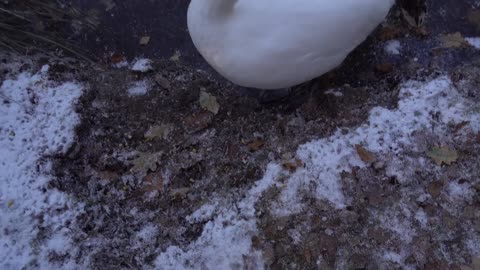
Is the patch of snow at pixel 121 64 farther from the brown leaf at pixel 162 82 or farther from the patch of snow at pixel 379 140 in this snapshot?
the patch of snow at pixel 379 140

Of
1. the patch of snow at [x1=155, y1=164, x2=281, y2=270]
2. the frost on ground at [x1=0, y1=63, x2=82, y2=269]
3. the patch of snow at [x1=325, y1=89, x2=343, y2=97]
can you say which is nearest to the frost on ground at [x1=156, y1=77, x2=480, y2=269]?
the patch of snow at [x1=155, y1=164, x2=281, y2=270]

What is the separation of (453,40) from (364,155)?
1054mm

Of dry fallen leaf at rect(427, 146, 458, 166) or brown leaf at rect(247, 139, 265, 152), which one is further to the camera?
brown leaf at rect(247, 139, 265, 152)

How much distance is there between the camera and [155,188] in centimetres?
277

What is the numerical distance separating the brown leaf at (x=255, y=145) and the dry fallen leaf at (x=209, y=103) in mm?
311

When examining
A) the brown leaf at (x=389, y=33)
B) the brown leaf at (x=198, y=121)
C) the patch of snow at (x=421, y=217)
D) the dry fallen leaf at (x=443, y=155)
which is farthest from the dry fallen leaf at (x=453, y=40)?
the brown leaf at (x=198, y=121)

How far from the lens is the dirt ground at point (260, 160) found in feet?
8.32

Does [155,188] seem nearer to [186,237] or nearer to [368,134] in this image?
[186,237]

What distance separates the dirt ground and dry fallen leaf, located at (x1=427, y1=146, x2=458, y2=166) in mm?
39

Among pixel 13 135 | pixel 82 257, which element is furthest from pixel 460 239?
pixel 13 135

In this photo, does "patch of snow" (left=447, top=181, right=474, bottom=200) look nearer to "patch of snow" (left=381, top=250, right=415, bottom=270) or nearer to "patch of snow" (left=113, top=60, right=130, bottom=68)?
"patch of snow" (left=381, top=250, right=415, bottom=270)

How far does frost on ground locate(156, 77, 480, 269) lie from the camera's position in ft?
8.25

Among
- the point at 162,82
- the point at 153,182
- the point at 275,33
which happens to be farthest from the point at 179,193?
the point at 275,33

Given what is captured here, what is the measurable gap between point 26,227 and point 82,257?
1.14 ft
